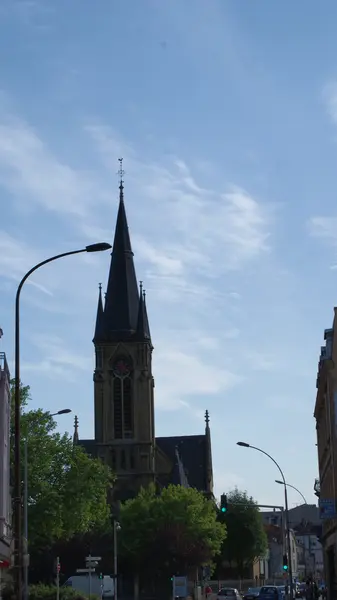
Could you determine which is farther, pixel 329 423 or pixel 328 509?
pixel 329 423

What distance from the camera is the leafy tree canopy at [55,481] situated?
187 feet

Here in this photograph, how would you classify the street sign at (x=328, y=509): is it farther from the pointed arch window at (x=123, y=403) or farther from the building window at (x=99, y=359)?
the building window at (x=99, y=359)

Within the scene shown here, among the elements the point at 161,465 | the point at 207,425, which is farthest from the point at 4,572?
the point at 207,425

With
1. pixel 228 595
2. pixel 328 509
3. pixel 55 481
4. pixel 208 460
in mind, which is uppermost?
pixel 208 460

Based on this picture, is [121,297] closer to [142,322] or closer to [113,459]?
[142,322]

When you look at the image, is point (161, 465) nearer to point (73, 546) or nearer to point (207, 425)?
point (207, 425)

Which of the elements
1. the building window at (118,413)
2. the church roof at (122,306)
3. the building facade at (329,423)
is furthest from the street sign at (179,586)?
the church roof at (122,306)

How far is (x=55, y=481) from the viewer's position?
59.1 meters

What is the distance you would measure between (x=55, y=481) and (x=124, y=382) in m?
51.3

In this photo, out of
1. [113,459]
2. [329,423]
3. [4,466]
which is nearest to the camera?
[4,466]

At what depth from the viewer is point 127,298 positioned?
369 ft

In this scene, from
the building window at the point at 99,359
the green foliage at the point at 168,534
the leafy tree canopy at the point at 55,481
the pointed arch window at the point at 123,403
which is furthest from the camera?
the building window at the point at 99,359

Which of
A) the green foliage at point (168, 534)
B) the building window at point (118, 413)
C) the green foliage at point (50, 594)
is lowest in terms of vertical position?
the green foliage at point (50, 594)

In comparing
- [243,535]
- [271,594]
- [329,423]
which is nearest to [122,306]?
[243,535]
